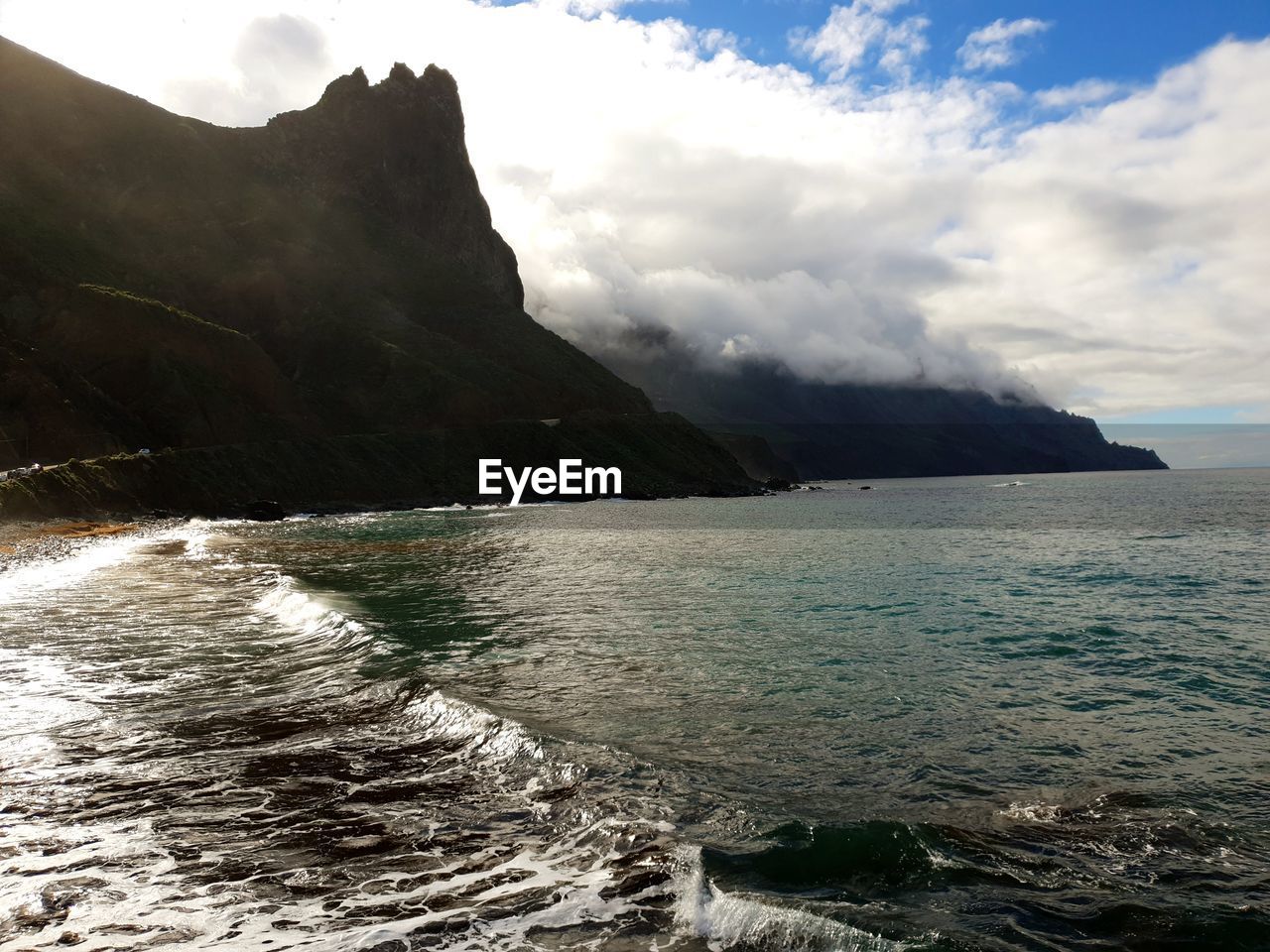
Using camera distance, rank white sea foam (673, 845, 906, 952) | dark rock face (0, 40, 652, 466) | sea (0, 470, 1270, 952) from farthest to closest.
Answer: dark rock face (0, 40, 652, 466), sea (0, 470, 1270, 952), white sea foam (673, 845, 906, 952)

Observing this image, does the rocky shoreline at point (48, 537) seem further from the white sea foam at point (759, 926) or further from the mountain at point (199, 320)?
the white sea foam at point (759, 926)

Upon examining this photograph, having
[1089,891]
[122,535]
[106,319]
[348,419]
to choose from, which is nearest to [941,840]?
[1089,891]

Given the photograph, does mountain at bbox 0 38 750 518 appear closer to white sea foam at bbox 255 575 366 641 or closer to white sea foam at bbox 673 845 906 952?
white sea foam at bbox 255 575 366 641

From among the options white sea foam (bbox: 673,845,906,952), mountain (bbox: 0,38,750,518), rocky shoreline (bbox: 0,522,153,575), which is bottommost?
rocky shoreline (bbox: 0,522,153,575)

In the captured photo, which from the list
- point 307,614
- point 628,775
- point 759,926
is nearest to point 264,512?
point 307,614

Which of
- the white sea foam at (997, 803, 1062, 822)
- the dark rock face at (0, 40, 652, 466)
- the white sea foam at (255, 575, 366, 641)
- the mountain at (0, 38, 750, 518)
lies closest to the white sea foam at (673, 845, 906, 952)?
the white sea foam at (997, 803, 1062, 822)

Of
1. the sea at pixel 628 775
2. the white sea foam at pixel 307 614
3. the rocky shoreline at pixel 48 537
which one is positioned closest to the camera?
the sea at pixel 628 775

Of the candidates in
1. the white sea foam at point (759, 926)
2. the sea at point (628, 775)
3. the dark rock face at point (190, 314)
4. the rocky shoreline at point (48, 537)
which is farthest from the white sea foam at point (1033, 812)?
the dark rock face at point (190, 314)

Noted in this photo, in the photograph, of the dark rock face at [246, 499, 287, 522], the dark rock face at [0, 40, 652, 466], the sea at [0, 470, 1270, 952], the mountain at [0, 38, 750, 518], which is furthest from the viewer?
the mountain at [0, 38, 750, 518]
